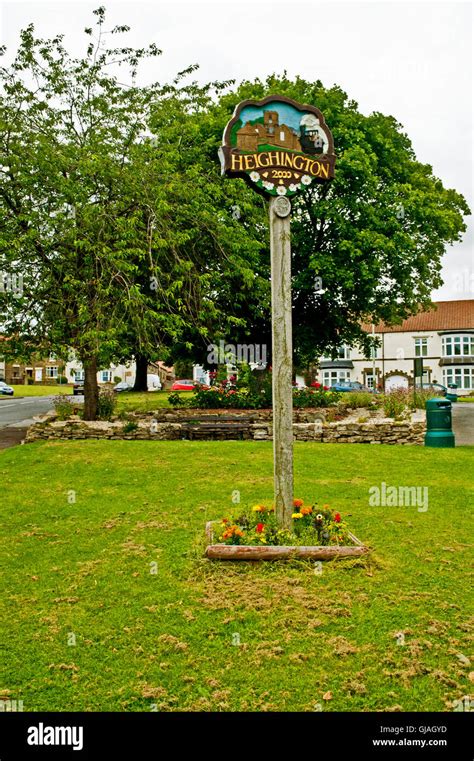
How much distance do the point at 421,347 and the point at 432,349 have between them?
3.72ft

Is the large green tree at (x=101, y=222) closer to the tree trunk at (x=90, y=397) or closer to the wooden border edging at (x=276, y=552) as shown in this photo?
the tree trunk at (x=90, y=397)

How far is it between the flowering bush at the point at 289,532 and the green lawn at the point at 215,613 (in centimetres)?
40

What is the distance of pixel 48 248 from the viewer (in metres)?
15.1

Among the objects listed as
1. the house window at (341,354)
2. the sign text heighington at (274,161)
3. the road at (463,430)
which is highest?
the sign text heighington at (274,161)

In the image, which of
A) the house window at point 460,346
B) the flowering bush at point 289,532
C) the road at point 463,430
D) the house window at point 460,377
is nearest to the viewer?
the flowering bush at point 289,532

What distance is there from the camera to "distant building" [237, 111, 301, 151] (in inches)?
271

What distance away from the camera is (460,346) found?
6125cm

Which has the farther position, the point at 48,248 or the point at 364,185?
the point at 364,185

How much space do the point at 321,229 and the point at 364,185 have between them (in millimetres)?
2241

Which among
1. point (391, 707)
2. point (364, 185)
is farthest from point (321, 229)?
point (391, 707)

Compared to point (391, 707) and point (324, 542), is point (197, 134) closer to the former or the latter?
point (324, 542)

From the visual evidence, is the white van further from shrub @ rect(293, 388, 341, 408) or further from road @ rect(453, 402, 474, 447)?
shrub @ rect(293, 388, 341, 408)

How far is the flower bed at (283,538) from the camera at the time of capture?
20.1ft

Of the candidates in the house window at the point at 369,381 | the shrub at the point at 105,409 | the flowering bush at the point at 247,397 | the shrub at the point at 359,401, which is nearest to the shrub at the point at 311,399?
the flowering bush at the point at 247,397
